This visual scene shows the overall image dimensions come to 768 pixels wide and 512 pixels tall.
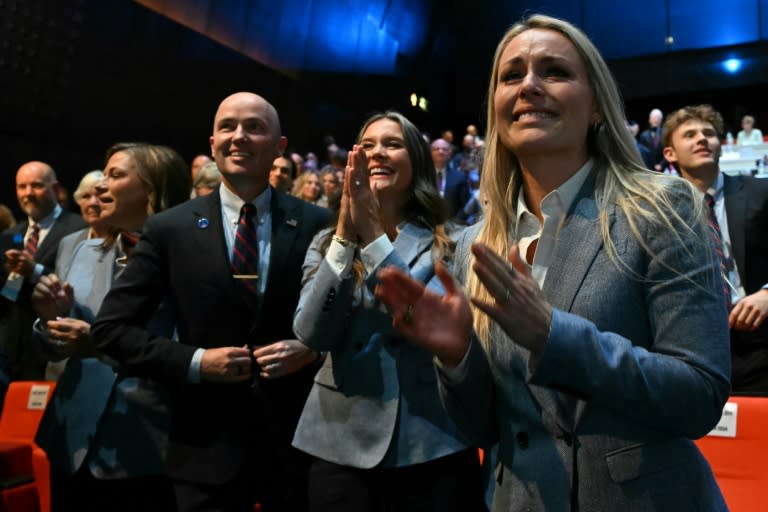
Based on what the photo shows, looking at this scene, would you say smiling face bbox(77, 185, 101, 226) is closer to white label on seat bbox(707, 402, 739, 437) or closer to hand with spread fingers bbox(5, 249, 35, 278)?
hand with spread fingers bbox(5, 249, 35, 278)

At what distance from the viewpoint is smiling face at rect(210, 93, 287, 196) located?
2328 millimetres

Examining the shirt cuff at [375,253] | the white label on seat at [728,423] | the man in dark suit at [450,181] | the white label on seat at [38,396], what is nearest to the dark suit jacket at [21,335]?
the white label on seat at [38,396]

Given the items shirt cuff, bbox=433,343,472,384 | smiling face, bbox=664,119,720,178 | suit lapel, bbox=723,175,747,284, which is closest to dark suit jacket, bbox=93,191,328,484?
shirt cuff, bbox=433,343,472,384

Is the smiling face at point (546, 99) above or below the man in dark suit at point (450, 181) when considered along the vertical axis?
below

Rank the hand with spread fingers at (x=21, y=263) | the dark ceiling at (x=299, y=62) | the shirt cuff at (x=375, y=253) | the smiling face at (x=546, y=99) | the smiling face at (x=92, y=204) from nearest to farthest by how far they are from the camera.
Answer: the smiling face at (x=546, y=99) → the shirt cuff at (x=375, y=253) → the hand with spread fingers at (x=21, y=263) → the smiling face at (x=92, y=204) → the dark ceiling at (x=299, y=62)

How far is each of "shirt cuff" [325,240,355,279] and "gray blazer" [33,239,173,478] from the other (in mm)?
759

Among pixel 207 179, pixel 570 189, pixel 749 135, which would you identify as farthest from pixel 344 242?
pixel 749 135

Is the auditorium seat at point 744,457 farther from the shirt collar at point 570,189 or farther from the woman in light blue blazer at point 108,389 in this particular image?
the woman in light blue blazer at point 108,389

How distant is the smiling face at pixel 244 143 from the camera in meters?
2.33

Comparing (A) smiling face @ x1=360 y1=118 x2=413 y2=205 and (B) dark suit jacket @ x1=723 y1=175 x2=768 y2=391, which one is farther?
(B) dark suit jacket @ x1=723 y1=175 x2=768 y2=391

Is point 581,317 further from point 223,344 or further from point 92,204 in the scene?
point 92,204

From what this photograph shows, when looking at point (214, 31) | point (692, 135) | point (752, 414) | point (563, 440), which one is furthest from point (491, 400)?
point (214, 31)

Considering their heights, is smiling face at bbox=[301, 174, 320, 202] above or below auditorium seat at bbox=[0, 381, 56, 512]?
above

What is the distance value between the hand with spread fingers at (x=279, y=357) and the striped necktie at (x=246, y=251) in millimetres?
199
